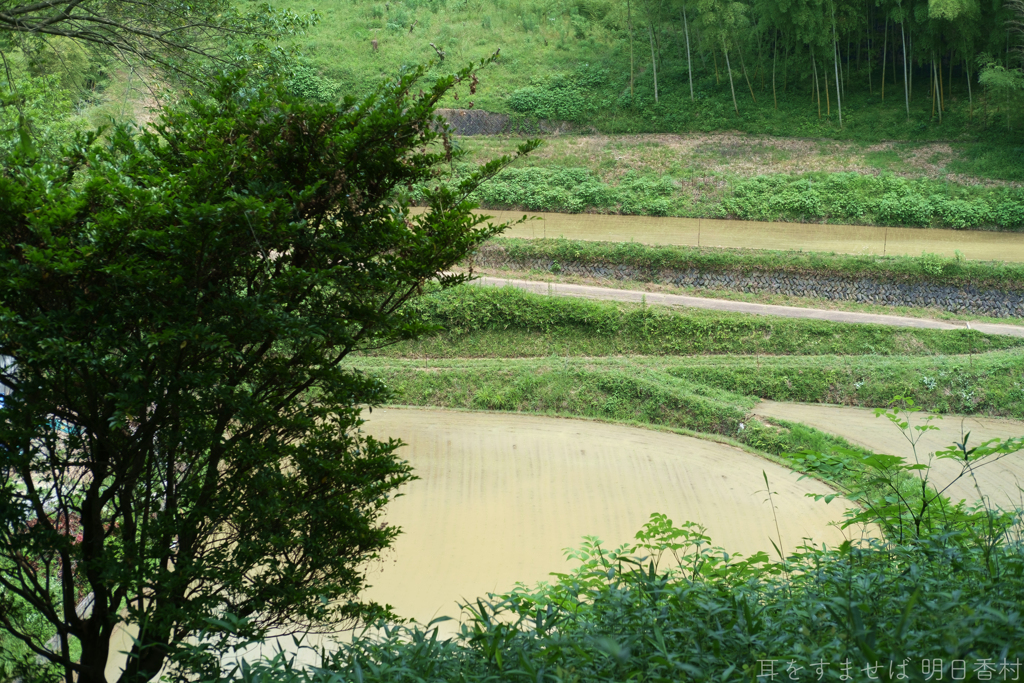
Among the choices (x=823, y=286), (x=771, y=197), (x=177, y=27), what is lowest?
(x=823, y=286)

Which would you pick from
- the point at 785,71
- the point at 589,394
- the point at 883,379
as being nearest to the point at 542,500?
the point at 589,394

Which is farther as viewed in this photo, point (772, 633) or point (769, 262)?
point (769, 262)

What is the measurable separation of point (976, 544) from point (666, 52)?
27.6 m

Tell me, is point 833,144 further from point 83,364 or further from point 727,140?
point 83,364

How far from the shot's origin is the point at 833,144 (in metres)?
23.0

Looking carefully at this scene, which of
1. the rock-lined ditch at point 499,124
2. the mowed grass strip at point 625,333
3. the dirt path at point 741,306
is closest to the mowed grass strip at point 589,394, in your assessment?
the mowed grass strip at point 625,333

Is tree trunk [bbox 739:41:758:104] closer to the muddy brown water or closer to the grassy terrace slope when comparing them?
the grassy terrace slope

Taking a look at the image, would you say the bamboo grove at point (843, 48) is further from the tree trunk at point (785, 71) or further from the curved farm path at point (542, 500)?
the curved farm path at point (542, 500)

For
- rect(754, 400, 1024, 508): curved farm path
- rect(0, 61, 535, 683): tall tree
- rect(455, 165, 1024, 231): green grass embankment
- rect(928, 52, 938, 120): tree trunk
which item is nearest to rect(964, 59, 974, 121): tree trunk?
rect(928, 52, 938, 120): tree trunk

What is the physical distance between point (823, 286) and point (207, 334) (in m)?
16.4

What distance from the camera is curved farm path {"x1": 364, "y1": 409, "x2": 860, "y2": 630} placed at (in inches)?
331

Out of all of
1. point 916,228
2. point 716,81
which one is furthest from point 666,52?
point 916,228

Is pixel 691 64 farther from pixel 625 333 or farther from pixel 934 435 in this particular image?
pixel 934 435

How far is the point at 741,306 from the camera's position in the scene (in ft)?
55.2
